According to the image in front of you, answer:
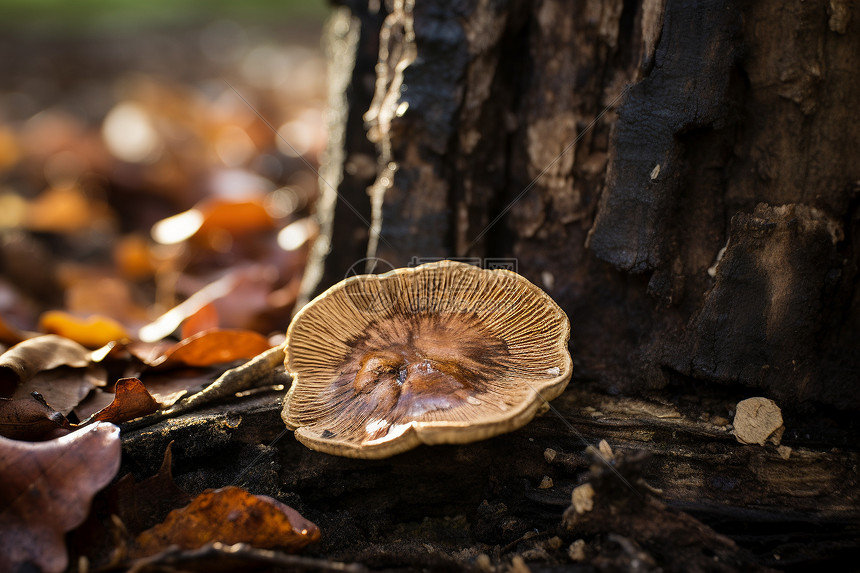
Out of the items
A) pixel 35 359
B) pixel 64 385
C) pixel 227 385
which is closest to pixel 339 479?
pixel 227 385

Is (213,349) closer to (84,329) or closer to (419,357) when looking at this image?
(84,329)

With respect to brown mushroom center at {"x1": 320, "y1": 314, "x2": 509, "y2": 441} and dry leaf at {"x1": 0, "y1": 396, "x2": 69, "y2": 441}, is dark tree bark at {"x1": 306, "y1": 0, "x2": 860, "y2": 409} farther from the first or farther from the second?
dry leaf at {"x1": 0, "y1": 396, "x2": 69, "y2": 441}

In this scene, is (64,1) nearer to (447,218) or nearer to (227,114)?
(227,114)

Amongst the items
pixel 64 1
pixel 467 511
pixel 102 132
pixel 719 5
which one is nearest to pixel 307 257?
pixel 467 511

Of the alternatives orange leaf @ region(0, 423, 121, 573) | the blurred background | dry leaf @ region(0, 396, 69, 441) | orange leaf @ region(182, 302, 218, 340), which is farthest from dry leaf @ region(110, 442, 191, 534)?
the blurred background

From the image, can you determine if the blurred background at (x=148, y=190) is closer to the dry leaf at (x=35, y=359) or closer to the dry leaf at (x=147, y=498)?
the dry leaf at (x=35, y=359)

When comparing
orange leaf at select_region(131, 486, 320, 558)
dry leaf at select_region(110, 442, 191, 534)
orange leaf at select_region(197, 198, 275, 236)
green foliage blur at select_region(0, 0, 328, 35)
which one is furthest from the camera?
green foliage blur at select_region(0, 0, 328, 35)

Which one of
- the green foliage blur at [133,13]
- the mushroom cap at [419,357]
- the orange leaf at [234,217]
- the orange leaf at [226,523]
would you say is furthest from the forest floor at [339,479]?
the green foliage blur at [133,13]
